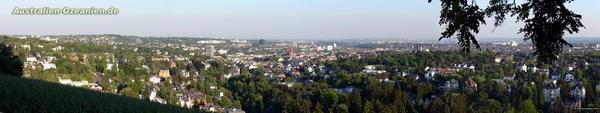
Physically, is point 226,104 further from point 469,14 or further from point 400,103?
point 469,14

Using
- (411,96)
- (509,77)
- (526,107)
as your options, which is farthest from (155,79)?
(526,107)

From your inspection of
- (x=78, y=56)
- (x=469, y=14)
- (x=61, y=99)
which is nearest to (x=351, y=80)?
(x=78, y=56)

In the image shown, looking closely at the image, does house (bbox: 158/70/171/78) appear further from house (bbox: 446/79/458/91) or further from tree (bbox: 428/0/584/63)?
tree (bbox: 428/0/584/63)

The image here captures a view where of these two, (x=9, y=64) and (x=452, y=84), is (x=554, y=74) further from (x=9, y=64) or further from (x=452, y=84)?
(x=9, y=64)

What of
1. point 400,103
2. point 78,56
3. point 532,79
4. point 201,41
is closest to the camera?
point 400,103

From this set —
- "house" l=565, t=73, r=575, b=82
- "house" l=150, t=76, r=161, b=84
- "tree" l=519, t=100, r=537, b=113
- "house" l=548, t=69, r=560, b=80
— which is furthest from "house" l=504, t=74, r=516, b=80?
"house" l=150, t=76, r=161, b=84

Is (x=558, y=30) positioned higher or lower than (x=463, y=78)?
higher

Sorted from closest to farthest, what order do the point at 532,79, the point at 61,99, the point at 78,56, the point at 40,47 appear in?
the point at 61,99, the point at 532,79, the point at 78,56, the point at 40,47

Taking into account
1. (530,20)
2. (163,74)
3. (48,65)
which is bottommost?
(163,74)
